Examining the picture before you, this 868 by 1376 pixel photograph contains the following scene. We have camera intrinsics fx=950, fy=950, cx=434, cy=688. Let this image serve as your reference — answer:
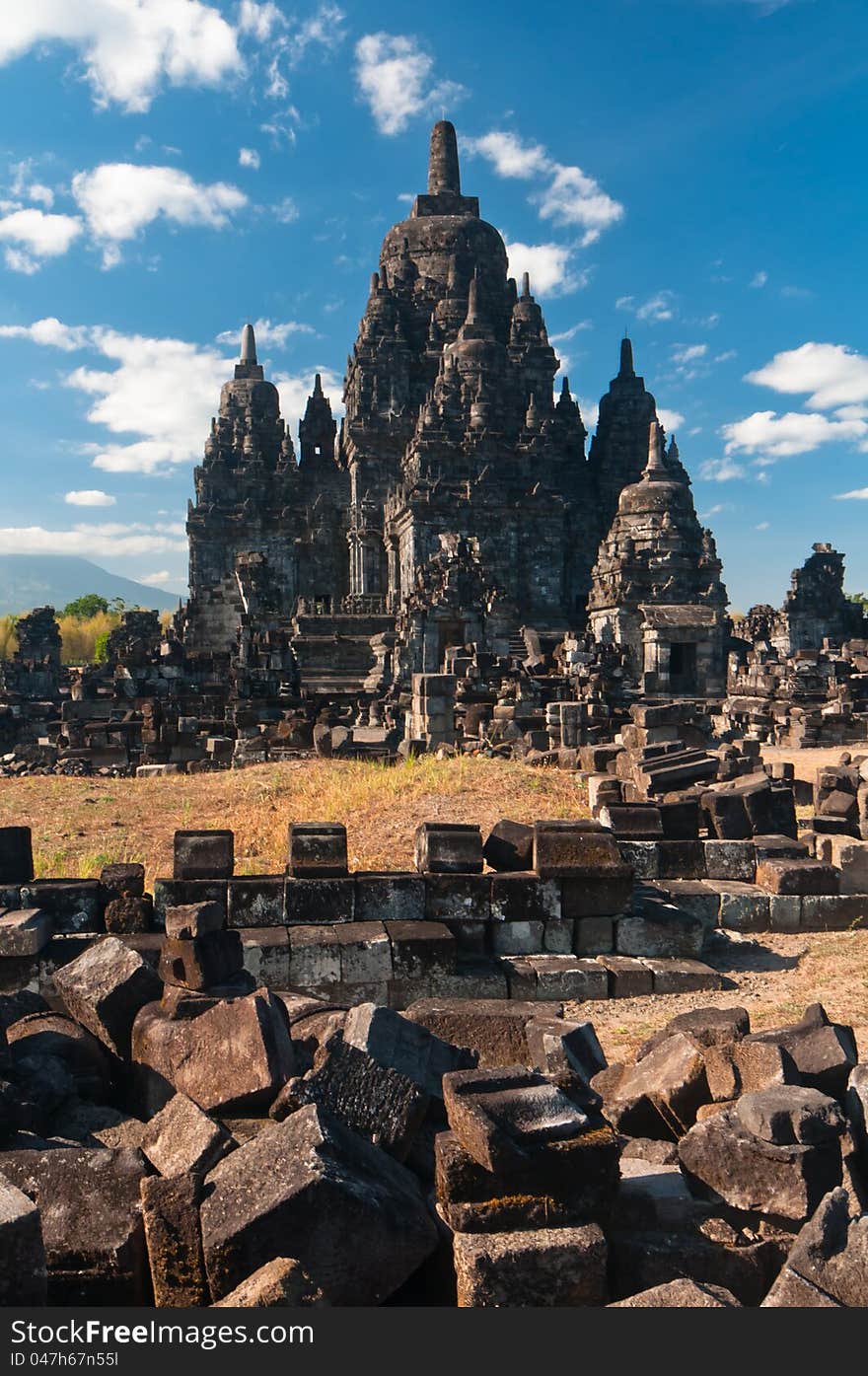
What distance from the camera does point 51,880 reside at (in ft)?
21.6

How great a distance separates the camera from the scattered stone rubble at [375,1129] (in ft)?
10.3

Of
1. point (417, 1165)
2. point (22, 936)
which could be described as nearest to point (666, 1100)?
→ point (417, 1165)

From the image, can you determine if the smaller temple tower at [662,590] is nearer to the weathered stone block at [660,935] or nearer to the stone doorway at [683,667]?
the stone doorway at [683,667]

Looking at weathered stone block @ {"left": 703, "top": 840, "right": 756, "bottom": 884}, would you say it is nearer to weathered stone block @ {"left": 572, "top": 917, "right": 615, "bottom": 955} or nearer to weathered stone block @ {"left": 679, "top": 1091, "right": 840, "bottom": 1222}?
weathered stone block @ {"left": 572, "top": 917, "right": 615, "bottom": 955}

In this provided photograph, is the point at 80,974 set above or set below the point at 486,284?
below

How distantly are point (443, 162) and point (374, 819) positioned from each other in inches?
2008

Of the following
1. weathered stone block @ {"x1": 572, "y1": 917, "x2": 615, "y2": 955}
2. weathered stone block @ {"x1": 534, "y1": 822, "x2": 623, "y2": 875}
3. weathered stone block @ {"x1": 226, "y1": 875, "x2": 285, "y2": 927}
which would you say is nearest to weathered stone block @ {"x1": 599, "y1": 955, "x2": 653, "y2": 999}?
weathered stone block @ {"x1": 572, "y1": 917, "x2": 615, "y2": 955}

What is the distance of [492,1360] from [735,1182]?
1292mm

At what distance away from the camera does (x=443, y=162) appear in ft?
170

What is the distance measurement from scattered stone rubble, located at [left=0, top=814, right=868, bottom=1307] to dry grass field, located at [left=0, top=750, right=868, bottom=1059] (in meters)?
0.97

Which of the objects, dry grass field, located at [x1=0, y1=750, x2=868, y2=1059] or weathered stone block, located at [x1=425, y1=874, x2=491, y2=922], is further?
weathered stone block, located at [x1=425, y1=874, x2=491, y2=922]

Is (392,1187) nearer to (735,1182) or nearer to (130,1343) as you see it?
(130,1343)

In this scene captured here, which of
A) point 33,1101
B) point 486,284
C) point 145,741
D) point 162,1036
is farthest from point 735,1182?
point 486,284

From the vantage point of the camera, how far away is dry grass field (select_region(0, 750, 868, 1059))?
6527 mm
